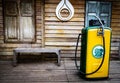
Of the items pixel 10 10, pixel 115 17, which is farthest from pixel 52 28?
pixel 115 17

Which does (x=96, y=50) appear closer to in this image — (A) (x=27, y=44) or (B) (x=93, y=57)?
(B) (x=93, y=57)

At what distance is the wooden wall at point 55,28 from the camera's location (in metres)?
6.25

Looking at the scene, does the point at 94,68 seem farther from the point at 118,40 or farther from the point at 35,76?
the point at 118,40

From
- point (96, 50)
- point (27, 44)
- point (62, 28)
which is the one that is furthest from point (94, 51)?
point (27, 44)

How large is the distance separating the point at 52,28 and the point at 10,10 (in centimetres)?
133

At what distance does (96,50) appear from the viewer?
448 cm

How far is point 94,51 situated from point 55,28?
2142mm

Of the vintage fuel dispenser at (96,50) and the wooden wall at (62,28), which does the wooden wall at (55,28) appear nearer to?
the wooden wall at (62,28)

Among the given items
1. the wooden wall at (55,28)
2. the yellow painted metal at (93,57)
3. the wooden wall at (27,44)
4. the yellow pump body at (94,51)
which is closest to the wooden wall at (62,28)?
the wooden wall at (55,28)

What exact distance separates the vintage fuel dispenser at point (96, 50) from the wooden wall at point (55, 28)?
181cm

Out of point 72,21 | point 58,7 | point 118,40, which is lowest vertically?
point 118,40

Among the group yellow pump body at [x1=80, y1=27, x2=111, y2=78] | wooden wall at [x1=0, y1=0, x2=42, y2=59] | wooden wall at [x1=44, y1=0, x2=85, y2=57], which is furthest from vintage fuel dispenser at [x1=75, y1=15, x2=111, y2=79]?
wooden wall at [x1=0, y1=0, x2=42, y2=59]

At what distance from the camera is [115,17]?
6398 millimetres

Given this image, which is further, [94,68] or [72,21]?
[72,21]
